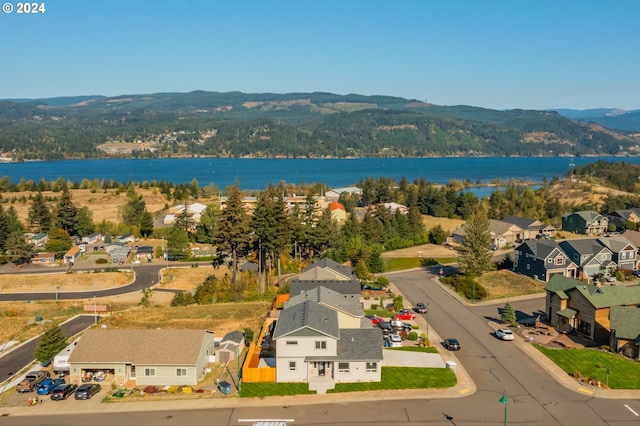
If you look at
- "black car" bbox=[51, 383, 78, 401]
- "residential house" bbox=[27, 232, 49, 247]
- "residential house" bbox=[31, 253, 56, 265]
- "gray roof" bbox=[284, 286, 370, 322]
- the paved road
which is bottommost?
"residential house" bbox=[31, 253, 56, 265]

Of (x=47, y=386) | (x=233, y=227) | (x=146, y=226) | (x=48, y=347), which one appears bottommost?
(x=47, y=386)

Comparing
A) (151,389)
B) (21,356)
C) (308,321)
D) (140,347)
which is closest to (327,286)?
(308,321)

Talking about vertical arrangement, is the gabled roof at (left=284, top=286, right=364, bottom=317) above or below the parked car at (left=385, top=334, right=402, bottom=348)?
above

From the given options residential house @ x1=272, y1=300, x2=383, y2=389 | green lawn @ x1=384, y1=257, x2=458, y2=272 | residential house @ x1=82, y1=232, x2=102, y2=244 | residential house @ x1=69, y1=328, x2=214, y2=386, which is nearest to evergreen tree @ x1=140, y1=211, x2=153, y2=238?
residential house @ x1=82, y1=232, x2=102, y2=244

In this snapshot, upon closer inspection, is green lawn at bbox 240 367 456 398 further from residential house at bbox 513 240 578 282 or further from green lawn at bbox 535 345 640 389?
residential house at bbox 513 240 578 282

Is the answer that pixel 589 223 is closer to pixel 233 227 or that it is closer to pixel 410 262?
pixel 410 262

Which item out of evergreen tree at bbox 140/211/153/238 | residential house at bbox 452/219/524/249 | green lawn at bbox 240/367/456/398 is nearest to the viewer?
green lawn at bbox 240/367/456/398

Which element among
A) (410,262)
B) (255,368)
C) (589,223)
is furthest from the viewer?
(589,223)

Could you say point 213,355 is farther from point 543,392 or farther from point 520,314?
point 520,314
